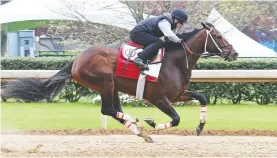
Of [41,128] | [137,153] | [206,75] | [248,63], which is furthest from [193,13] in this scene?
[137,153]

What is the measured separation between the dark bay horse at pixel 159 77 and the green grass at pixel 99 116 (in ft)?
7.81

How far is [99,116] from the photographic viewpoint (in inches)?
Result: 527

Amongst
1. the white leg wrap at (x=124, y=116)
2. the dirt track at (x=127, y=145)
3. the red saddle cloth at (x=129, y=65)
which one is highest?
the red saddle cloth at (x=129, y=65)

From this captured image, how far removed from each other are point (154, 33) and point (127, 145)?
1.72m

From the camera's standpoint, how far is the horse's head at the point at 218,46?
968cm

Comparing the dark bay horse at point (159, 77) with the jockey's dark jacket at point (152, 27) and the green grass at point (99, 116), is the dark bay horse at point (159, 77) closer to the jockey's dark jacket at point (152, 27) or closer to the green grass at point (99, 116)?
the jockey's dark jacket at point (152, 27)

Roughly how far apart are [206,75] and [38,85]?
3.85 meters

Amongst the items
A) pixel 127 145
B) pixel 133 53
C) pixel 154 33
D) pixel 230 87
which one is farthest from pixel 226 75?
pixel 127 145

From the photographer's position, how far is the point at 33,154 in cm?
842

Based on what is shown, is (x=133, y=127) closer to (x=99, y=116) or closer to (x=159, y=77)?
(x=159, y=77)

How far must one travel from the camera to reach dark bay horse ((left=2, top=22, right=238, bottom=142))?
929 cm

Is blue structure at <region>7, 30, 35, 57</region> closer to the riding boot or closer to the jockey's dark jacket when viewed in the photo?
the jockey's dark jacket

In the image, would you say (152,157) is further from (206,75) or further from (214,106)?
(214,106)

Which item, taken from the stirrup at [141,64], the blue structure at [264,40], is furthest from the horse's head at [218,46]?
the blue structure at [264,40]
